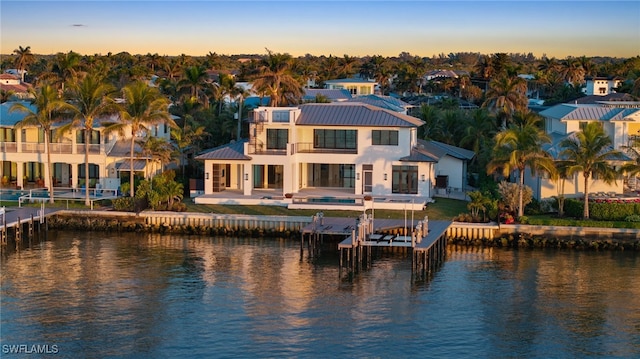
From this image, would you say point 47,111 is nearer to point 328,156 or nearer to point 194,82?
point 328,156

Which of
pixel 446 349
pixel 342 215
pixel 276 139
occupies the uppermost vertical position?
pixel 276 139

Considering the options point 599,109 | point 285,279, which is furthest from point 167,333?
point 599,109

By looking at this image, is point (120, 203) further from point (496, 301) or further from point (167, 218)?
point (496, 301)

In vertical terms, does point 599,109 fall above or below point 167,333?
above

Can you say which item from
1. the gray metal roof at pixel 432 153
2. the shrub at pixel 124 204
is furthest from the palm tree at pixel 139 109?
the gray metal roof at pixel 432 153

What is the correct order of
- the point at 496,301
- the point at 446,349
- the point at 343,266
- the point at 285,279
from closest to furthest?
1. the point at 446,349
2. the point at 496,301
3. the point at 285,279
4. the point at 343,266

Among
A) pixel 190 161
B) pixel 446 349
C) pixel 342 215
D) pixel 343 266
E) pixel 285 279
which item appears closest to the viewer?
pixel 446 349

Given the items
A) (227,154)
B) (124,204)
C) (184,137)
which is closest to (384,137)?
(227,154)
